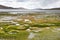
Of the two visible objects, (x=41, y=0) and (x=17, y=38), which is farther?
(x=41, y=0)

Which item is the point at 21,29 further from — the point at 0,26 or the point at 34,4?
the point at 34,4

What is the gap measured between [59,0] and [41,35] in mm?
842

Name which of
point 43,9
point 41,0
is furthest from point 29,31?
point 41,0

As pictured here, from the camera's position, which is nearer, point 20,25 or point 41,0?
point 20,25

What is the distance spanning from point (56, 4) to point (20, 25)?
67cm

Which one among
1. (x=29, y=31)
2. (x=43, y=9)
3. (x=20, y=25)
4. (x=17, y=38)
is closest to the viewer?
(x=17, y=38)

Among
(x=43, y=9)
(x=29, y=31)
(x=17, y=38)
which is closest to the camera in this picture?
(x=17, y=38)

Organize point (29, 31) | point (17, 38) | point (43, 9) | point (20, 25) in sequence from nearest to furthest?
point (17, 38)
point (29, 31)
point (20, 25)
point (43, 9)

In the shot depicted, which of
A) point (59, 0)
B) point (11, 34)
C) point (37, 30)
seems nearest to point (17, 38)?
point (11, 34)

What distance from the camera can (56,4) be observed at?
1.48 m

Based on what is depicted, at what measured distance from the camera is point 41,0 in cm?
155

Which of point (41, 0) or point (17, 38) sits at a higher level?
point (41, 0)

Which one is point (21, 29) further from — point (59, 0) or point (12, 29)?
point (59, 0)

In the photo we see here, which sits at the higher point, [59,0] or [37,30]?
[59,0]
